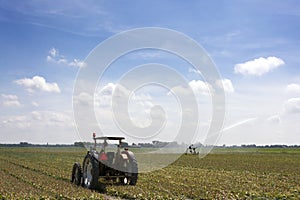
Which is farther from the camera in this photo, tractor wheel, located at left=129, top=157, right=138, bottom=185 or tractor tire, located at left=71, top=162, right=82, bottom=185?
tractor tire, located at left=71, top=162, right=82, bottom=185

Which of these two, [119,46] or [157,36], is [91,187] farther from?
[157,36]

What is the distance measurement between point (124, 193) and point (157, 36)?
7776 millimetres

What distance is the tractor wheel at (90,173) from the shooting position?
15.9 metres

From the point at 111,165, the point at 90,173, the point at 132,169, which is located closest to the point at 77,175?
the point at 90,173

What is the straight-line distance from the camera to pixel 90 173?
16797mm

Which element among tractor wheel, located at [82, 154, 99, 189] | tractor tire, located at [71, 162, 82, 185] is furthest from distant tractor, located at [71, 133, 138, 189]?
tractor tire, located at [71, 162, 82, 185]

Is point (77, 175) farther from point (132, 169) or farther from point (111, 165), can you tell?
point (132, 169)

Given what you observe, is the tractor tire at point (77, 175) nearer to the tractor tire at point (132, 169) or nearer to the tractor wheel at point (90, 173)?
the tractor wheel at point (90, 173)

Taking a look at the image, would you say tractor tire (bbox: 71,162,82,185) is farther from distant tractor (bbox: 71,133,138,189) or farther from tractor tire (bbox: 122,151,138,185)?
tractor tire (bbox: 122,151,138,185)

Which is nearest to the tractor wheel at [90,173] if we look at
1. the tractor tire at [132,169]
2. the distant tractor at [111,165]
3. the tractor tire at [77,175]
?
the distant tractor at [111,165]

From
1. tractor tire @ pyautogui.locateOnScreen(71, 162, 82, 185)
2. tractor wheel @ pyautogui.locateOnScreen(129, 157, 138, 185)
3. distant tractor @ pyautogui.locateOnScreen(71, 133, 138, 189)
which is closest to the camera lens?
distant tractor @ pyautogui.locateOnScreen(71, 133, 138, 189)

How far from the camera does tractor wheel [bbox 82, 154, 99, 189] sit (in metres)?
→ 15.9

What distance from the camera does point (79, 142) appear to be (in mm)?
16188

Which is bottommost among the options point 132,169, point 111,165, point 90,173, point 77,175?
point 77,175
